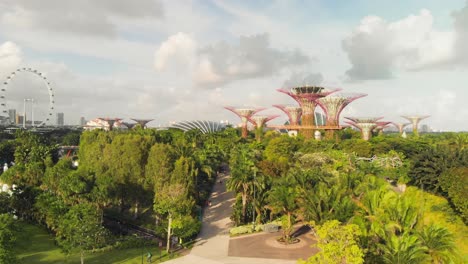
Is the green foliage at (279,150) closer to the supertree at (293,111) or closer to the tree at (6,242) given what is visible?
the tree at (6,242)

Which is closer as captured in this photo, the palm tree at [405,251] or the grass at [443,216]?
the palm tree at [405,251]

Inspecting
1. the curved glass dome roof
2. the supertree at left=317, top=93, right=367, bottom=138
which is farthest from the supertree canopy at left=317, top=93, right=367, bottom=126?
the curved glass dome roof

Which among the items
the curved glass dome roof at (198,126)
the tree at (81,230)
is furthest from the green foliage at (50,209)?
the curved glass dome roof at (198,126)

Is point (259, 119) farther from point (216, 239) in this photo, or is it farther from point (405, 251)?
point (405, 251)

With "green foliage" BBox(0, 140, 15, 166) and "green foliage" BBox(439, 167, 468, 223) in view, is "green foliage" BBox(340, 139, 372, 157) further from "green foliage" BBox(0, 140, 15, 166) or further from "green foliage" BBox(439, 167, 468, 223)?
"green foliage" BBox(0, 140, 15, 166)

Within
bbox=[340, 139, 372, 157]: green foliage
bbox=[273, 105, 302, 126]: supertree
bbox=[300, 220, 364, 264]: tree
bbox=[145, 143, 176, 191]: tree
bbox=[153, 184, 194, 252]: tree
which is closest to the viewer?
bbox=[300, 220, 364, 264]: tree

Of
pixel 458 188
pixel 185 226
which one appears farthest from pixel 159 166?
pixel 458 188
